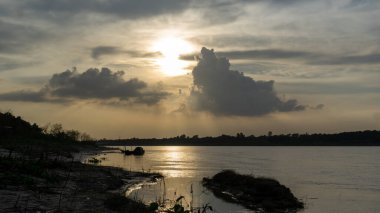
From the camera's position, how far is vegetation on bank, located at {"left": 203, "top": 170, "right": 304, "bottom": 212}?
40.6m

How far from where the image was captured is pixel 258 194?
44875 millimetres

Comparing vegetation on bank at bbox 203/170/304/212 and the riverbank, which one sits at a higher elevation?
the riverbank

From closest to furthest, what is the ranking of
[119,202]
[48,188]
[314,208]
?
[119,202] → [48,188] → [314,208]

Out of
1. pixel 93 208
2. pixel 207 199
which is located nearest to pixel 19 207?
pixel 93 208

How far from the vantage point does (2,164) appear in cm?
3478

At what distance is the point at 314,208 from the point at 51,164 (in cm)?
2622

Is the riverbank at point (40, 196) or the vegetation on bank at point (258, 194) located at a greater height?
the riverbank at point (40, 196)

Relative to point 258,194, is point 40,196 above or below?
above

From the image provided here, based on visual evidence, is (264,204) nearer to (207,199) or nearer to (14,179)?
(207,199)

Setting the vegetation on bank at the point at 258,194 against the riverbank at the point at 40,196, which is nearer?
the riverbank at the point at 40,196

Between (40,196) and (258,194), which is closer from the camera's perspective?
(40,196)

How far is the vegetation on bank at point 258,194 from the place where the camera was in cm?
4056

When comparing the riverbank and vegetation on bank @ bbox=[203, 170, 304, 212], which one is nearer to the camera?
the riverbank

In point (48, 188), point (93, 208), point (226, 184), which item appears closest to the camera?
point (93, 208)
